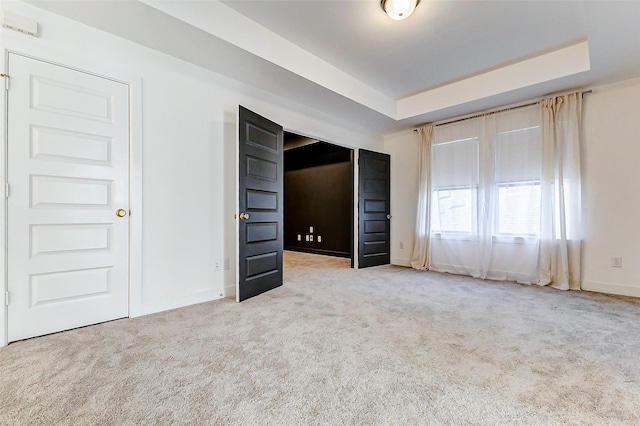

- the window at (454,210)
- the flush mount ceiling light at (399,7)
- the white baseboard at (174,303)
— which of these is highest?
the flush mount ceiling light at (399,7)

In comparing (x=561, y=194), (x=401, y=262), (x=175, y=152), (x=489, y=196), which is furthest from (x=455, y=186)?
(x=175, y=152)

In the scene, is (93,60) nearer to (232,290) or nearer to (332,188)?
(232,290)

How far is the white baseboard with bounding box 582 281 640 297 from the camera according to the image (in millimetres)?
3219

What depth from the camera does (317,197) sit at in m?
6.98

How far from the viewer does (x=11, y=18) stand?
2.00m

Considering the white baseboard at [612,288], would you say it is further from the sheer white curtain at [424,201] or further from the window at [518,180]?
the sheer white curtain at [424,201]

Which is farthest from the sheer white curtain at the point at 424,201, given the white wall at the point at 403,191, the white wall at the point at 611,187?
the white wall at the point at 611,187

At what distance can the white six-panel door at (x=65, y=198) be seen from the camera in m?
2.04

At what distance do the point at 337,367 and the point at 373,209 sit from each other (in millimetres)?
3628

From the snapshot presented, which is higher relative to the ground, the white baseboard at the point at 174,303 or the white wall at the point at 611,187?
the white wall at the point at 611,187

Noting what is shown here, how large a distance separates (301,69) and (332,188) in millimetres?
3676

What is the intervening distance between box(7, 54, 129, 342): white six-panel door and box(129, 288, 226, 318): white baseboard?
10cm

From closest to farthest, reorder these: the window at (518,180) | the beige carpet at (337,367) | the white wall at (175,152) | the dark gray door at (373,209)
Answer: the beige carpet at (337,367), the white wall at (175,152), the window at (518,180), the dark gray door at (373,209)

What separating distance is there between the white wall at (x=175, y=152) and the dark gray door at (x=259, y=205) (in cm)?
25
